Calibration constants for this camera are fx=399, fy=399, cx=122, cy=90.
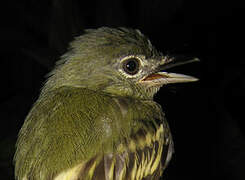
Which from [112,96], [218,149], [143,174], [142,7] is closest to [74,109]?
[112,96]

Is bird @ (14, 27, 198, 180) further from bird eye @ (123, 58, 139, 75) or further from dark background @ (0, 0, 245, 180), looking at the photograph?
dark background @ (0, 0, 245, 180)

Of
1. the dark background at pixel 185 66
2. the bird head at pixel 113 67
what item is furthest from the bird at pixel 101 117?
the dark background at pixel 185 66

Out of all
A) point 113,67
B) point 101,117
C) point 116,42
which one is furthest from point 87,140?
point 116,42

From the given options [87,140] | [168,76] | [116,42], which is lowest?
[87,140]

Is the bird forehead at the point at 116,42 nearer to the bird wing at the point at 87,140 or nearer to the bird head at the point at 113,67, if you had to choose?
the bird head at the point at 113,67

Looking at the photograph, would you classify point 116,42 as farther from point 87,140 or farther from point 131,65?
point 87,140

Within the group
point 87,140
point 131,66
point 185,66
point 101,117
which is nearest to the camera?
point 87,140

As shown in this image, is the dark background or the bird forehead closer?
the bird forehead

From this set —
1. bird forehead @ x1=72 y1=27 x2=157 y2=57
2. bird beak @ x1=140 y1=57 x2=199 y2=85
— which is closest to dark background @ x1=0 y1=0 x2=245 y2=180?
bird beak @ x1=140 y1=57 x2=199 y2=85
